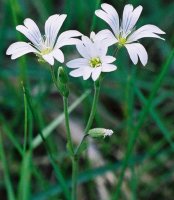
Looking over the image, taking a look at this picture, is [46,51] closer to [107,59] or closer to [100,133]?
[107,59]

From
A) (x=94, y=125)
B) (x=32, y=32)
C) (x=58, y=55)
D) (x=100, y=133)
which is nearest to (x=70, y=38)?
(x=58, y=55)

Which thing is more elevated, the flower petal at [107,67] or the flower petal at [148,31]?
the flower petal at [148,31]

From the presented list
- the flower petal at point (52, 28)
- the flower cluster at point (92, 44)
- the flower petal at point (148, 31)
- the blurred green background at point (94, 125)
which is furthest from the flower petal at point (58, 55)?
the blurred green background at point (94, 125)

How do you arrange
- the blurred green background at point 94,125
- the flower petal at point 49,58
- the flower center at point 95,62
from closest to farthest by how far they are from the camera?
the flower petal at point 49,58
the flower center at point 95,62
the blurred green background at point 94,125

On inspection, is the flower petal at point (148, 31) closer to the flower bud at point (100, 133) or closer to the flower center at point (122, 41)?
the flower center at point (122, 41)

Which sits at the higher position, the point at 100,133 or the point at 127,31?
the point at 127,31

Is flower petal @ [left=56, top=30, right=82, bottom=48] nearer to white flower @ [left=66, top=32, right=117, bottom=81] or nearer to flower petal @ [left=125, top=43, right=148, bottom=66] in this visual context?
white flower @ [left=66, top=32, right=117, bottom=81]

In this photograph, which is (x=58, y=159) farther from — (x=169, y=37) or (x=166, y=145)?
(x=169, y=37)

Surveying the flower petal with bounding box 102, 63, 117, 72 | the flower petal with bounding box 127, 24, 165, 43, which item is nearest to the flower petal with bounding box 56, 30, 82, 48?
the flower petal with bounding box 102, 63, 117, 72
